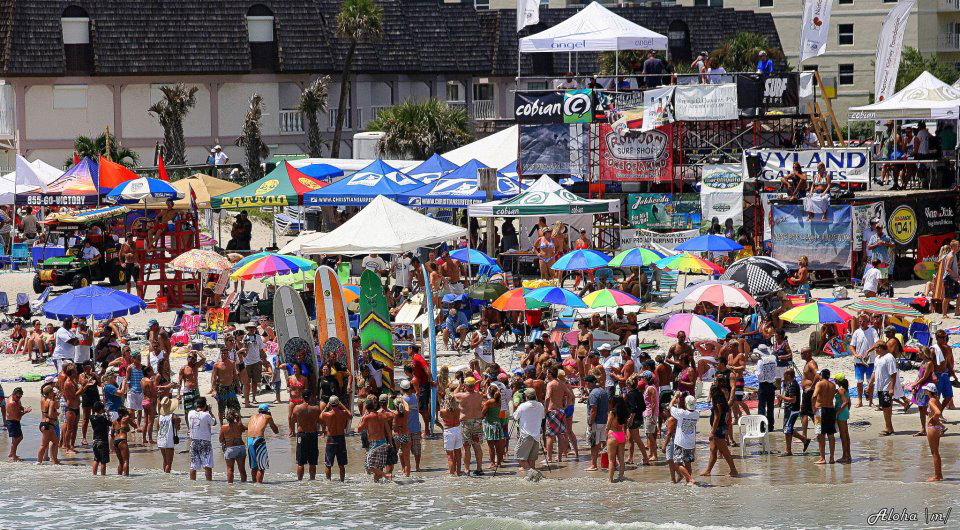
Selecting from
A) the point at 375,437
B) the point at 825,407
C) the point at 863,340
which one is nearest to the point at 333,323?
the point at 375,437

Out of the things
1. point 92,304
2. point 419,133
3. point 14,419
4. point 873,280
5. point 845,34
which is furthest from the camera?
point 845,34

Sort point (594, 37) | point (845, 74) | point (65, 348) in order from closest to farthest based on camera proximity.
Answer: point (65, 348) → point (594, 37) → point (845, 74)

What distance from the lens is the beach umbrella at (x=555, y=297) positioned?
23.4 metres

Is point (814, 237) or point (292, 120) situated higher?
point (292, 120)

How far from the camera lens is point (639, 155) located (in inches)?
1318

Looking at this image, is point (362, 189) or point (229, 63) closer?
point (362, 189)

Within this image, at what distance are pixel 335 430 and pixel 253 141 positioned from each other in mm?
33054

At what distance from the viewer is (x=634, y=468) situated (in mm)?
18594

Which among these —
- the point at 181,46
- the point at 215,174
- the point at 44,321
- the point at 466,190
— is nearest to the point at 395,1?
the point at 181,46

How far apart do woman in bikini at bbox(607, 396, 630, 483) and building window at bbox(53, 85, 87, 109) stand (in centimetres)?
3840

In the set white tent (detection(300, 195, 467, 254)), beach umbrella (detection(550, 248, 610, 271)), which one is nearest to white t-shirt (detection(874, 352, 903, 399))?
beach umbrella (detection(550, 248, 610, 271))

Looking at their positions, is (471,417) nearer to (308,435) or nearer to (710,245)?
(308,435)

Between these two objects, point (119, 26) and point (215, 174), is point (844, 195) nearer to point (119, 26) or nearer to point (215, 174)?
point (215, 174)

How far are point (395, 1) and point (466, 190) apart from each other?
25874mm
